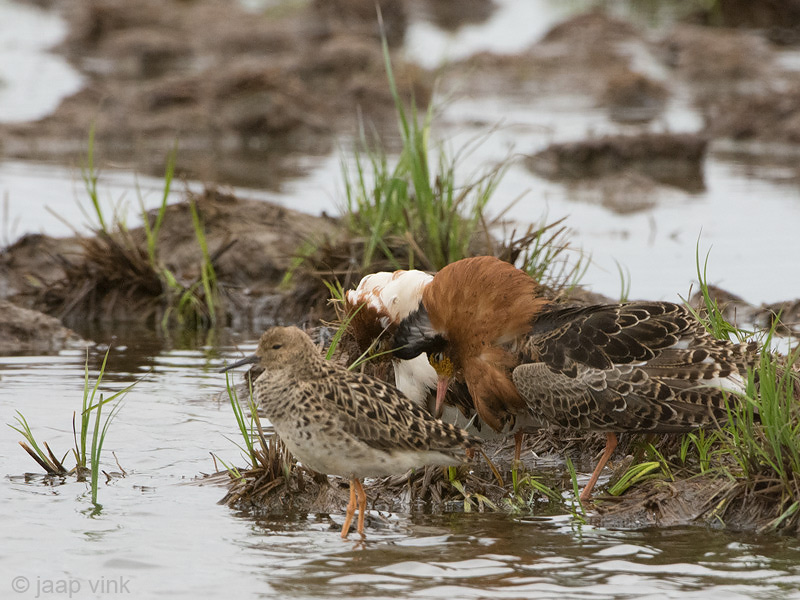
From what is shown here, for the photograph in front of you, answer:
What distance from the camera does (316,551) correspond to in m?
5.78

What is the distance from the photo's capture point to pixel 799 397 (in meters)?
6.81

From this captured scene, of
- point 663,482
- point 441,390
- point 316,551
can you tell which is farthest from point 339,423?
point 663,482

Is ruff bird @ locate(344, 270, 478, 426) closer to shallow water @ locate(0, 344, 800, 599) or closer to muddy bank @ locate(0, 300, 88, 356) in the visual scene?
shallow water @ locate(0, 344, 800, 599)

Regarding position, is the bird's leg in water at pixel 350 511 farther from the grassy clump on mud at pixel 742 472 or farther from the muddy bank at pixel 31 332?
the muddy bank at pixel 31 332

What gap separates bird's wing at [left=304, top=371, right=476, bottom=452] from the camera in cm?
591

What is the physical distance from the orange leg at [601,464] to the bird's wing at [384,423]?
763 millimetres

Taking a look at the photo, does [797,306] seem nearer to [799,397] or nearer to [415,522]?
[799,397]

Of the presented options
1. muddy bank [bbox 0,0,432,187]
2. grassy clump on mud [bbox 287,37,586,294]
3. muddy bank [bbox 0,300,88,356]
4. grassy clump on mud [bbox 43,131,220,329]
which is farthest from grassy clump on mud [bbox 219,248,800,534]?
muddy bank [bbox 0,0,432,187]

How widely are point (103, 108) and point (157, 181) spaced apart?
514cm

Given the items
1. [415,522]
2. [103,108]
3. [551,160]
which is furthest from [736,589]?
[103,108]

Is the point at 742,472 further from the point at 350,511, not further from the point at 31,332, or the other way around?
the point at 31,332

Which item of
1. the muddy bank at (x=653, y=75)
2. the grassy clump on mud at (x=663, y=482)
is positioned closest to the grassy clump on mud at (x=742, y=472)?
the grassy clump on mud at (x=663, y=482)

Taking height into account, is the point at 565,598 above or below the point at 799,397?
below

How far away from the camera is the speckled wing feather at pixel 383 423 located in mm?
5918
